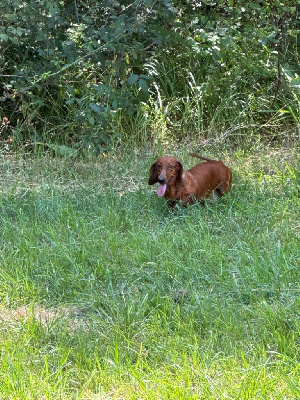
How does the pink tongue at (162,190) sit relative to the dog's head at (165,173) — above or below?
below

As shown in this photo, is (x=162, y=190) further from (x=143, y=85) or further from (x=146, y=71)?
(x=146, y=71)

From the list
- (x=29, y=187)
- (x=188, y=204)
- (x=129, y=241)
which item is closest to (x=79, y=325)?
(x=129, y=241)

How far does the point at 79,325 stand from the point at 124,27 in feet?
11.0

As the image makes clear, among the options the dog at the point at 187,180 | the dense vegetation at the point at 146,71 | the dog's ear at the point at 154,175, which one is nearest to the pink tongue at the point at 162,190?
the dog at the point at 187,180

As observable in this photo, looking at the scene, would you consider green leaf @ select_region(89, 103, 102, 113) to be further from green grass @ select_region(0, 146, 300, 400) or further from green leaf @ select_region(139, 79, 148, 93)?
green grass @ select_region(0, 146, 300, 400)

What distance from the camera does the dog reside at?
18.3 ft

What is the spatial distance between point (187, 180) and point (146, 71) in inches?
93.6

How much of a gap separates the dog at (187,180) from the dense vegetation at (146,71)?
979 millimetres

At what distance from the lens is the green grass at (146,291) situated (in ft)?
10.3

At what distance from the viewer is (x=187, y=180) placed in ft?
18.7

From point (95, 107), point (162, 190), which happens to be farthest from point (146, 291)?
point (95, 107)

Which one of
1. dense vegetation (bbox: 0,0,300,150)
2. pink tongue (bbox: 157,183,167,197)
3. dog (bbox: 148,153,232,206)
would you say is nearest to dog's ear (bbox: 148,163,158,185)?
dog (bbox: 148,153,232,206)

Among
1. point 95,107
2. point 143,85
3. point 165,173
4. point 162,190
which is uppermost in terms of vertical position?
point 143,85

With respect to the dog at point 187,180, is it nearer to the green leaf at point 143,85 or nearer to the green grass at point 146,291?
the green grass at point 146,291
